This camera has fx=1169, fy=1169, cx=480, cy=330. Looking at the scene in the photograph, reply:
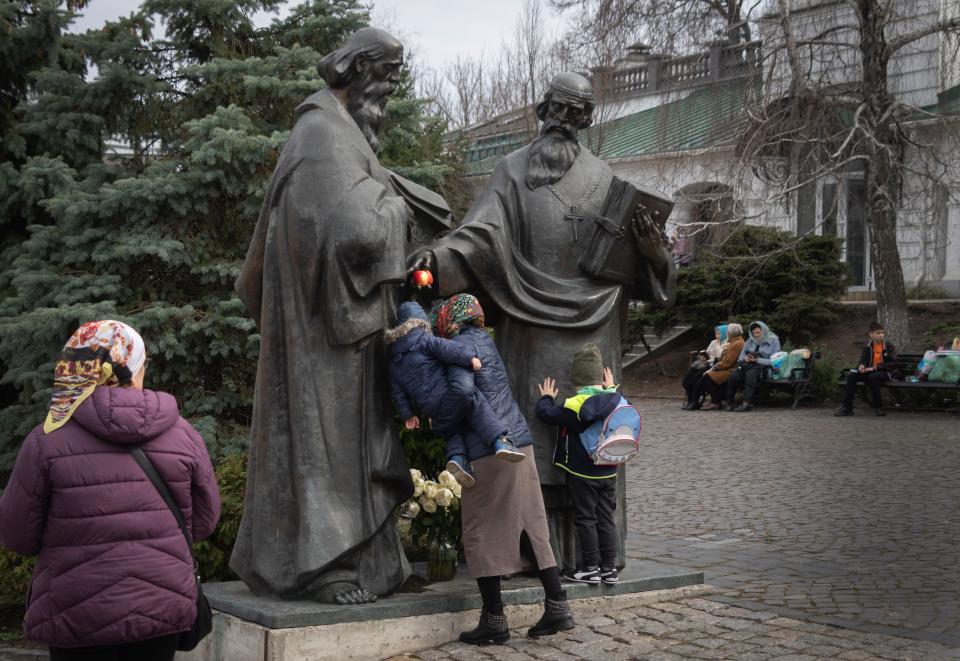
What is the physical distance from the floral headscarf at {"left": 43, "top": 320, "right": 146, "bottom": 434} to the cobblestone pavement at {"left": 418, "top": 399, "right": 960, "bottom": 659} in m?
2.07

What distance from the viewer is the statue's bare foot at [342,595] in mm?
4871

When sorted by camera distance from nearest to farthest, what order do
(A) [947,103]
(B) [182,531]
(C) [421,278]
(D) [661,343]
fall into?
(B) [182,531] → (C) [421,278] → (A) [947,103] → (D) [661,343]


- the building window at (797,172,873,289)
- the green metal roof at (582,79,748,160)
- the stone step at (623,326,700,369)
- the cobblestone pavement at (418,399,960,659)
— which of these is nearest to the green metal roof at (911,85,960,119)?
the building window at (797,172,873,289)

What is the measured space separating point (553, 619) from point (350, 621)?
962mm

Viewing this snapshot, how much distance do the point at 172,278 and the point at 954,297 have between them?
52.8 feet

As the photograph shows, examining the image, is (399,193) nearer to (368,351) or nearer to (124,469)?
(368,351)

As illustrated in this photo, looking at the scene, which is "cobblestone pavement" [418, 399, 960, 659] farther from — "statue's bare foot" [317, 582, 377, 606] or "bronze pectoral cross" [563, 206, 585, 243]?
"bronze pectoral cross" [563, 206, 585, 243]

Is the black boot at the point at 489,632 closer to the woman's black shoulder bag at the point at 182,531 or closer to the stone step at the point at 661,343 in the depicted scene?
the woman's black shoulder bag at the point at 182,531

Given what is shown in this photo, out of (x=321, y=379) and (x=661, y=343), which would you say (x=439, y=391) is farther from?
(x=661, y=343)

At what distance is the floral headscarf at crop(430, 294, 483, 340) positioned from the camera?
5313mm

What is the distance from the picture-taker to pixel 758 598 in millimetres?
6199

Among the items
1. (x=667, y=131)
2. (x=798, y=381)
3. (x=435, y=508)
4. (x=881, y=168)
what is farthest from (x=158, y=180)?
(x=667, y=131)

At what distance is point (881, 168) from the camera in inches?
698

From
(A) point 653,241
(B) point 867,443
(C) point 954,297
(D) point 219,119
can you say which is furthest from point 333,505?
(C) point 954,297
